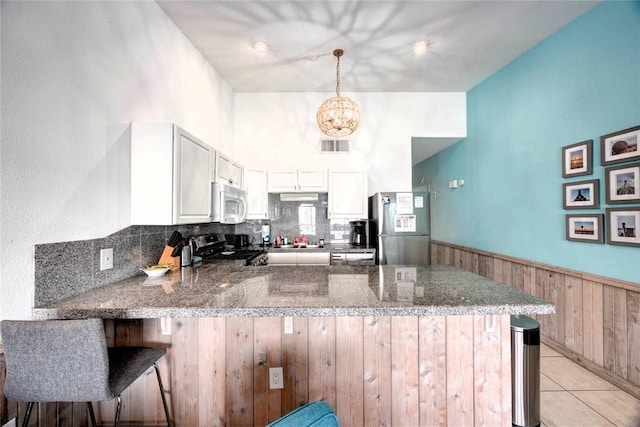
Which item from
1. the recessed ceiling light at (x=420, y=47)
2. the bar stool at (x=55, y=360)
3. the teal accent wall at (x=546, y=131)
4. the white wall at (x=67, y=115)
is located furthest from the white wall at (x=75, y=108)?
the teal accent wall at (x=546, y=131)

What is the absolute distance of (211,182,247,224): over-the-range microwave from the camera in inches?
96.8

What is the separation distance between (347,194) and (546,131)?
2290 mm

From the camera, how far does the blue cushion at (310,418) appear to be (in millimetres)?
618

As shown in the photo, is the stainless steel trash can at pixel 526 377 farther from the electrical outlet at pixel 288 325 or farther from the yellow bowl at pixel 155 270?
the yellow bowl at pixel 155 270

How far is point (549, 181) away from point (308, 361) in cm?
299

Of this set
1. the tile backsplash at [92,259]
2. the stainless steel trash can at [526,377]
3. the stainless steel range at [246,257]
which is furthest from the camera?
the stainless steel range at [246,257]

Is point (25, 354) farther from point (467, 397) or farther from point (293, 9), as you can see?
point (293, 9)

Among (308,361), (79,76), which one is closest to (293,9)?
(79,76)

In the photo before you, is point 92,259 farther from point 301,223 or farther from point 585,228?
point 585,228

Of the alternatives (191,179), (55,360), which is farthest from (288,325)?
(191,179)

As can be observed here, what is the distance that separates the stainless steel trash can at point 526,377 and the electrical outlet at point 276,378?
4.72 ft

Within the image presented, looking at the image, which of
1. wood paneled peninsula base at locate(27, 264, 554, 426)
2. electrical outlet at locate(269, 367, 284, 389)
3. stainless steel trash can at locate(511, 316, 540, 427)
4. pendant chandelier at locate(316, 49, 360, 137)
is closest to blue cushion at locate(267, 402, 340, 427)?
wood paneled peninsula base at locate(27, 264, 554, 426)

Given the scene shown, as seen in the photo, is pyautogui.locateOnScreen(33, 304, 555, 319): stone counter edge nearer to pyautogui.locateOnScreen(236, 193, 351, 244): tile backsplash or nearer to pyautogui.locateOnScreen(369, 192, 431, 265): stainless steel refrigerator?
pyautogui.locateOnScreen(369, 192, 431, 265): stainless steel refrigerator

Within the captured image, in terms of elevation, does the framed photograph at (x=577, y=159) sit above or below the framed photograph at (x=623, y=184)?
above
